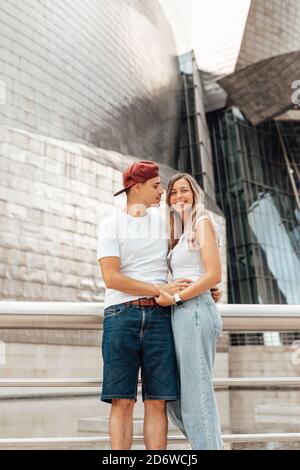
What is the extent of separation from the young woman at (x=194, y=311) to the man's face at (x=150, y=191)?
0.23 ft

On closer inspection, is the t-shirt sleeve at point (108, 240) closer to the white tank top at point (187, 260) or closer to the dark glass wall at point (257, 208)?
the white tank top at point (187, 260)

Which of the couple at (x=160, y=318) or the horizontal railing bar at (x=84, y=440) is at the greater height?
the couple at (x=160, y=318)

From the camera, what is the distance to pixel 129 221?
209 centimetres

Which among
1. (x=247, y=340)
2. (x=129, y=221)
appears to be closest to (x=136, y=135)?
(x=247, y=340)

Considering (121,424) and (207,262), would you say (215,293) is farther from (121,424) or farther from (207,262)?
(121,424)

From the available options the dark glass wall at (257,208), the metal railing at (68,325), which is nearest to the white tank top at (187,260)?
the metal railing at (68,325)

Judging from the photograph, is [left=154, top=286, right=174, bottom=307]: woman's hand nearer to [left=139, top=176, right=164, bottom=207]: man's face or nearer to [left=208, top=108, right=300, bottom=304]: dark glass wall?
[left=139, top=176, right=164, bottom=207]: man's face

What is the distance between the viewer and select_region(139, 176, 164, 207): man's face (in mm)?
2078

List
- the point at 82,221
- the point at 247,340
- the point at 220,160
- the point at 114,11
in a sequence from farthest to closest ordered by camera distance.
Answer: the point at 220,160
the point at 247,340
the point at 114,11
the point at 82,221

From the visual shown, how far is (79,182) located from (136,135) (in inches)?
176

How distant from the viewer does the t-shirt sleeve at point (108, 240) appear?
200 centimetres

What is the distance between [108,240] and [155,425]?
76cm

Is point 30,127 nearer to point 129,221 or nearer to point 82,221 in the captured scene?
point 82,221

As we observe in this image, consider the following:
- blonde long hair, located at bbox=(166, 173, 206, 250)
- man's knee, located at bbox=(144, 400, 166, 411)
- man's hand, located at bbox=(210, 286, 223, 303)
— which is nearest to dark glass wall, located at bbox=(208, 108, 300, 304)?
man's hand, located at bbox=(210, 286, 223, 303)
